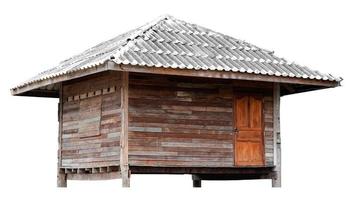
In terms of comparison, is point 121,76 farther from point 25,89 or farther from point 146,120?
point 25,89

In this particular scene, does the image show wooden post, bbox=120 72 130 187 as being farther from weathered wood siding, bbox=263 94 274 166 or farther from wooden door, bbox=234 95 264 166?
weathered wood siding, bbox=263 94 274 166

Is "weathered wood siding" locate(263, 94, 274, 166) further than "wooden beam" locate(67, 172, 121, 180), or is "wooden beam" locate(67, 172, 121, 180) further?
"weathered wood siding" locate(263, 94, 274, 166)

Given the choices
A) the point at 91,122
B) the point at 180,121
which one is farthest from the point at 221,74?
the point at 91,122

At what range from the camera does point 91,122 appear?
25516mm

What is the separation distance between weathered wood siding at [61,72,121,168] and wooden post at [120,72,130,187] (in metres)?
0.24

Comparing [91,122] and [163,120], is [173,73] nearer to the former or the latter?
[163,120]

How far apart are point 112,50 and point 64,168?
4.03 meters

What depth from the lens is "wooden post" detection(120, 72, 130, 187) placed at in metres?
23.7

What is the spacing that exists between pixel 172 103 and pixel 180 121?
1.49ft

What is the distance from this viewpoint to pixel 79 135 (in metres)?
26.2

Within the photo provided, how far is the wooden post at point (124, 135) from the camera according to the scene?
23.7m

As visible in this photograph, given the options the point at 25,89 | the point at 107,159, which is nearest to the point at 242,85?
the point at 107,159

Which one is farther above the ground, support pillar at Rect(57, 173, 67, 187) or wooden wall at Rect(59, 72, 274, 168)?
wooden wall at Rect(59, 72, 274, 168)

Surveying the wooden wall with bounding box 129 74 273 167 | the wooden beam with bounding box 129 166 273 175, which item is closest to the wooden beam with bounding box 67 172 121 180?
the wooden beam with bounding box 129 166 273 175
